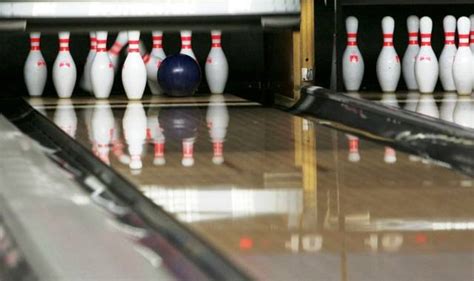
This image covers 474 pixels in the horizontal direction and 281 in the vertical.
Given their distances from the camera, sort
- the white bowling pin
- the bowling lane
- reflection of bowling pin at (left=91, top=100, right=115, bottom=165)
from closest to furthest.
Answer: the bowling lane < reflection of bowling pin at (left=91, top=100, right=115, bottom=165) < the white bowling pin

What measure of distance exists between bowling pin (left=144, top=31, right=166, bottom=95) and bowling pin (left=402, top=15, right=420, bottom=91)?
112 cm

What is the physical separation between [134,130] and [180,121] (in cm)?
34

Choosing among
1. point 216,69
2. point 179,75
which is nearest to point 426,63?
point 216,69

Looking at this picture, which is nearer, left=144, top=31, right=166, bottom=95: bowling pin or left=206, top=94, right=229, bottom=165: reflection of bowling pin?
left=206, top=94, right=229, bottom=165: reflection of bowling pin

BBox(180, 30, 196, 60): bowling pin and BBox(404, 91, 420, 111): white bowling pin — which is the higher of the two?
BBox(180, 30, 196, 60): bowling pin

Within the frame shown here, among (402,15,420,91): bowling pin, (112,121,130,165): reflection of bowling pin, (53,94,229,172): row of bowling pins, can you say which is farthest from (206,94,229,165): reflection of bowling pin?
(402,15,420,91): bowling pin

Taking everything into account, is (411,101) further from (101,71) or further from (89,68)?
(89,68)

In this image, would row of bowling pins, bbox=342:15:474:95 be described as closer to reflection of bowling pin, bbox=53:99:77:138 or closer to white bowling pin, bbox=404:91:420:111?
white bowling pin, bbox=404:91:420:111

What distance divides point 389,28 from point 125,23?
46.2 inches

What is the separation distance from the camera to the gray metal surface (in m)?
1.56

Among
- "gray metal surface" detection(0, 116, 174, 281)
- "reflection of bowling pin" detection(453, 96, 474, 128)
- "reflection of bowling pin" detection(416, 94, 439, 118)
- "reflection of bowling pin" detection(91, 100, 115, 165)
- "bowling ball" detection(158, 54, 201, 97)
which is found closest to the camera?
"gray metal surface" detection(0, 116, 174, 281)

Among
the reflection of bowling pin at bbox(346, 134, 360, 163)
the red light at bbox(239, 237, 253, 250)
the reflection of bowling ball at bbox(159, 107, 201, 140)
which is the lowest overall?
the reflection of bowling ball at bbox(159, 107, 201, 140)

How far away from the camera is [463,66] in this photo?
484cm

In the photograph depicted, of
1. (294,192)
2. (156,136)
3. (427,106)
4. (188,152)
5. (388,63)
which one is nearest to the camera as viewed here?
(294,192)
